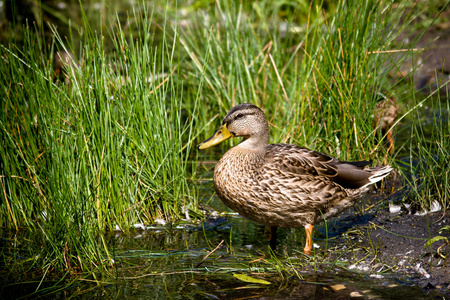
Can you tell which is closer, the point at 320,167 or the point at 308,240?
the point at 308,240

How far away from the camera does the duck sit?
14.6 ft

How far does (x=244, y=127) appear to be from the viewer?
4754mm

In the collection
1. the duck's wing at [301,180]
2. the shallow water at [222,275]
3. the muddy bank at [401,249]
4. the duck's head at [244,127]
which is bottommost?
the shallow water at [222,275]

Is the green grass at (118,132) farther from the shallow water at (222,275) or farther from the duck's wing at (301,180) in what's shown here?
the duck's wing at (301,180)

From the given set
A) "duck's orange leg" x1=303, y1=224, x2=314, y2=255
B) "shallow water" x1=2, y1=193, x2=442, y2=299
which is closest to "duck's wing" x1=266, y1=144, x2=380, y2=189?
"duck's orange leg" x1=303, y1=224, x2=314, y2=255

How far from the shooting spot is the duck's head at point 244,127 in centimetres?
473

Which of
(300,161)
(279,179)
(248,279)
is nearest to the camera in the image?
(248,279)

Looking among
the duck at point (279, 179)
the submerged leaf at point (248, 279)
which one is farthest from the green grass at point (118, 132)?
the submerged leaf at point (248, 279)

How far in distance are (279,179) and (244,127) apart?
1.88 feet

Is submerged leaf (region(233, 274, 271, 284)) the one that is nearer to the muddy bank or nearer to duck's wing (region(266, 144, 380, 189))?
the muddy bank

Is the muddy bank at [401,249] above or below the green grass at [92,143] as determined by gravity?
below

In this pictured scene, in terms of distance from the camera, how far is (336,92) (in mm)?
5559

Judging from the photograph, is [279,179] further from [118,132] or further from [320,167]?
[118,132]

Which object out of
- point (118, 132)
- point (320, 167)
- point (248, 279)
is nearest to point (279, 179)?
point (320, 167)
